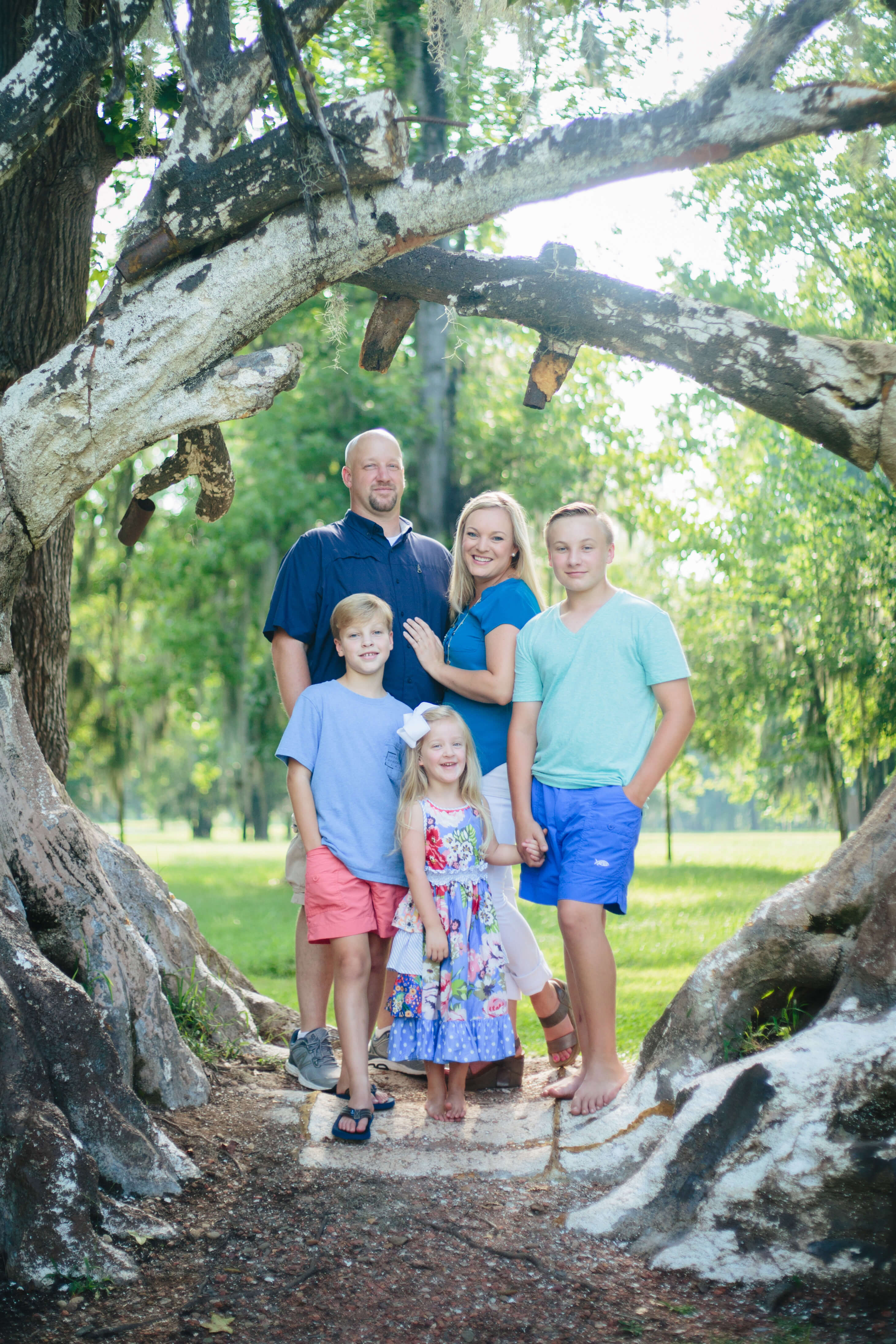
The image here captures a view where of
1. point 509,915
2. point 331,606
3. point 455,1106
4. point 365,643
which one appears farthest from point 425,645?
point 455,1106

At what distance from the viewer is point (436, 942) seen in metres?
4.41

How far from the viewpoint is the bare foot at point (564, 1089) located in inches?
187

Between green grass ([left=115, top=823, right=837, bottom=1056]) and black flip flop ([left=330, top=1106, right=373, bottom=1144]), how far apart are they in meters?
2.05

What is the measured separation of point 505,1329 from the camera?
9.55ft

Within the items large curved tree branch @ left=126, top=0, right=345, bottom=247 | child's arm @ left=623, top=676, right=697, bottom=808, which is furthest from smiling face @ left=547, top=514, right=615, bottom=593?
large curved tree branch @ left=126, top=0, right=345, bottom=247

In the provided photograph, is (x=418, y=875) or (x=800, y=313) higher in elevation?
(x=800, y=313)

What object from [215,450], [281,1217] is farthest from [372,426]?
[281,1217]

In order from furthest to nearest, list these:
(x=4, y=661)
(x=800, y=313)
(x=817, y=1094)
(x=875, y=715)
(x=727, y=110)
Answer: (x=875, y=715) → (x=800, y=313) → (x=4, y=661) → (x=727, y=110) → (x=817, y=1094)

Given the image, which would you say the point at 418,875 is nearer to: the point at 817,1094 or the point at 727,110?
the point at 817,1094

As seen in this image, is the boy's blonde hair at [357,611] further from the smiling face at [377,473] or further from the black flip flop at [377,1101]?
the black flip flop at [377,1101]

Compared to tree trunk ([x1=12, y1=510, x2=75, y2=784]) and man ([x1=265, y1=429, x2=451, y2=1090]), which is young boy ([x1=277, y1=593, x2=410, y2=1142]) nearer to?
man ([x1=265, y1=429, x2=451, y2=1090])

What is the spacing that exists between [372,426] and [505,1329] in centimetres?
1488

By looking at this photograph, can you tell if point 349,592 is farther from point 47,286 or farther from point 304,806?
point 47,286

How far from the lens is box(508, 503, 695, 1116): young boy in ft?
14.5
